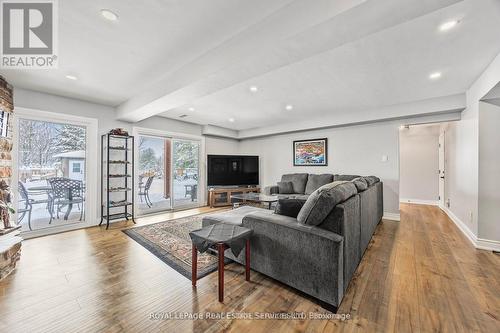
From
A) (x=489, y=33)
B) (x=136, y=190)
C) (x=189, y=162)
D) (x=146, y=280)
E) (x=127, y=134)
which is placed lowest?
(x=146, y=280)

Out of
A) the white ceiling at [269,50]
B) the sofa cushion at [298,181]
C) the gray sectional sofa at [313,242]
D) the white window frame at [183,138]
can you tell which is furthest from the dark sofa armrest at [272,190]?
the gray sectional sofa at [313,242]

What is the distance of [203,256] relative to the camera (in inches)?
98.0

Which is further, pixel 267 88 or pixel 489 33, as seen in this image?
pixel 267 88

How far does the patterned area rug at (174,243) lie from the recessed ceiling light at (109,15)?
2.49 m

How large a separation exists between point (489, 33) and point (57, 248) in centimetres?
551

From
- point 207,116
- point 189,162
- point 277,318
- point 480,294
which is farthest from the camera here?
point 189,162

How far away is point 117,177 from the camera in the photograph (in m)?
4.08

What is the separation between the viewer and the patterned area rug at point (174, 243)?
2252 millimetres

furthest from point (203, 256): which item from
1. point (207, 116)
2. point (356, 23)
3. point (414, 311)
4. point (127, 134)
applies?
point (207, 116)

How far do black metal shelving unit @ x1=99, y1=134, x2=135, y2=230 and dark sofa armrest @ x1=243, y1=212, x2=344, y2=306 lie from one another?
321 cm

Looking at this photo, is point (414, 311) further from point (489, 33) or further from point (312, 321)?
point (489, 33)

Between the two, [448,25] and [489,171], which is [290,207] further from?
[489,171]

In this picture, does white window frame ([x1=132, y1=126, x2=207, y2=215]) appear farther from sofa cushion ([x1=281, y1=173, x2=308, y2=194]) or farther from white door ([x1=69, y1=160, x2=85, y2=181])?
sofa cushion ([x1=281, y1=173, x2=308, y2=194])

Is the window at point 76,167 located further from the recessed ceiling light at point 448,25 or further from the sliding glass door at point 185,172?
the recessed ceiling light at point 448,25
